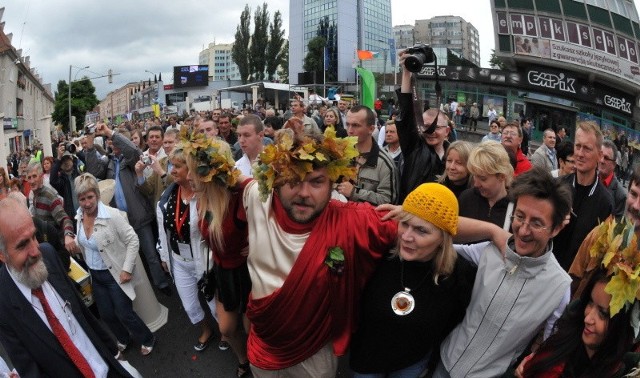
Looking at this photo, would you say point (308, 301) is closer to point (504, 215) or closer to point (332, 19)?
point (504, 215)

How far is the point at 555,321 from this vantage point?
2146 millimetres

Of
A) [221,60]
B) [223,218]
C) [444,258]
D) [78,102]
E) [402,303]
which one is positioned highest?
[221,60]

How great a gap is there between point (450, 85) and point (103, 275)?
88.4ft

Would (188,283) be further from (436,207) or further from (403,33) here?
(403,33)

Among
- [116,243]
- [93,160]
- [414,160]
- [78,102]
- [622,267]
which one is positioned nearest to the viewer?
[622,267]

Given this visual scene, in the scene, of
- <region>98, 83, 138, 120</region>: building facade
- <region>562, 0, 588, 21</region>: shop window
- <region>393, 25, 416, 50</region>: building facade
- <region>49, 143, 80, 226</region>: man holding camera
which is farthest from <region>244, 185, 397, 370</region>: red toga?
<region>98, 83, 138, 120</region>: building facade

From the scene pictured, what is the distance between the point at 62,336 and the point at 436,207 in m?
2.11

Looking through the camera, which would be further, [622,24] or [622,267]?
[622,24]

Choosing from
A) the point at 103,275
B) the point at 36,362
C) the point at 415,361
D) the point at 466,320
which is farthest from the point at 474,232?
the point at 103,275

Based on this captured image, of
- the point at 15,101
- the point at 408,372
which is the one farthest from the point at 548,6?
the point at 15,101

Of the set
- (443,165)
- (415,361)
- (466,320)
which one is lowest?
(415,361)

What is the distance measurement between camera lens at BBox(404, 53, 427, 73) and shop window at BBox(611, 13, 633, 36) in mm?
25004

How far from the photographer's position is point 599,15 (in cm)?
2216

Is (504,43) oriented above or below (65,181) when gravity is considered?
above
